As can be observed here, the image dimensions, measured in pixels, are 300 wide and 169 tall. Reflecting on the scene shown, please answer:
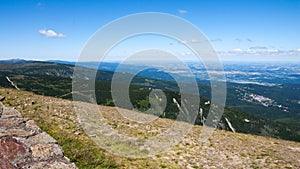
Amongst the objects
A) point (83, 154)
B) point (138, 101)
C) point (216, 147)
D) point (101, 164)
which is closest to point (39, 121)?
point (83, 154)

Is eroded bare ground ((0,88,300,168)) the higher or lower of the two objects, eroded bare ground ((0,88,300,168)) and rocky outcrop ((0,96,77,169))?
the lower

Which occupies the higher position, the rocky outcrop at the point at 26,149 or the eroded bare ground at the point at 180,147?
the rocky outcrop at the point at 26,149

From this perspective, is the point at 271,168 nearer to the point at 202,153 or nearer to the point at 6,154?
the point at 202,153

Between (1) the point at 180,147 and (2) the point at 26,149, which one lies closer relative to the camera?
(2) the point at 26,149

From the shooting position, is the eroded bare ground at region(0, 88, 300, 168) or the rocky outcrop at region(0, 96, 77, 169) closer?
the rocky outcrop at region(0, 96, 77, 169)
